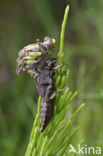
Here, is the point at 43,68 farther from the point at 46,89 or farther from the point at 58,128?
the point at 58,128

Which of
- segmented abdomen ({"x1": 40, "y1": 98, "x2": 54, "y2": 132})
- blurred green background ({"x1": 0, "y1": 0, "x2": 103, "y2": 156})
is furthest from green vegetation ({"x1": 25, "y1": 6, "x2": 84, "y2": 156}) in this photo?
blurred green background ({"x1": 0, "y1": 0, "x2": 103, "y2": 156})

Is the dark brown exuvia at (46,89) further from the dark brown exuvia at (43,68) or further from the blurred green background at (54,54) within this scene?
the blurred green background at (54,54)

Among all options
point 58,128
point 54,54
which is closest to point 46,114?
point 58,128

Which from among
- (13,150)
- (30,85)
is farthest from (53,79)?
(30,85)

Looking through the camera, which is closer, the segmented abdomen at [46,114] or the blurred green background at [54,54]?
the segmented abdomen at [46,114]

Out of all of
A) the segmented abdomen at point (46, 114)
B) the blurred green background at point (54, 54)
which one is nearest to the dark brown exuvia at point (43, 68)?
the segmented abdomen at point (46, 114)

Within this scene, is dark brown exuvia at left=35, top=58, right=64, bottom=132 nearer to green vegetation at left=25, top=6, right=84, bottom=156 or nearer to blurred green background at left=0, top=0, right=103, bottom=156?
green vegetation at left=25, top=6, right=84, bottom=156

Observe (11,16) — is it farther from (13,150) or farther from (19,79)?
(13,150)

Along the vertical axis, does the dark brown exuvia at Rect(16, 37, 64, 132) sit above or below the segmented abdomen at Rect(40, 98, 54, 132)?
above

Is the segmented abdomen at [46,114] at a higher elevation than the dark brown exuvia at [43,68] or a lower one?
lower
